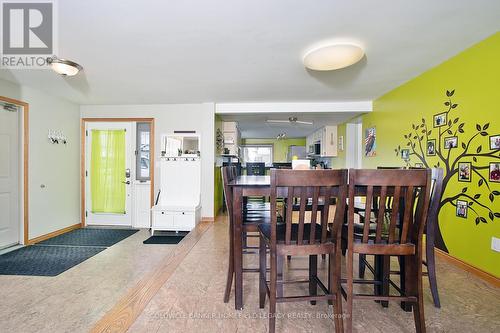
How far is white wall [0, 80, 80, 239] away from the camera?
141 inches

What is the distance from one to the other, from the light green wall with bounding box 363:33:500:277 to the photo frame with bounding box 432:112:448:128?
0.06 meters

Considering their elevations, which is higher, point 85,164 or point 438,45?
point 438,45

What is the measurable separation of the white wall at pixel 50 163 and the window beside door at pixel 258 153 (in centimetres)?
616

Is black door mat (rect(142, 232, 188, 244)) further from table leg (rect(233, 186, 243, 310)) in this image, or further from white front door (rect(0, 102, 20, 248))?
table leg (rect(233, 186, 243, 310))

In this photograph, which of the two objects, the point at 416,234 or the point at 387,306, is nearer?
the point at 416,234

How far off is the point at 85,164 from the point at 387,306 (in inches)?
210

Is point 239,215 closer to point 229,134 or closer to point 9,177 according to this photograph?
point 9,177

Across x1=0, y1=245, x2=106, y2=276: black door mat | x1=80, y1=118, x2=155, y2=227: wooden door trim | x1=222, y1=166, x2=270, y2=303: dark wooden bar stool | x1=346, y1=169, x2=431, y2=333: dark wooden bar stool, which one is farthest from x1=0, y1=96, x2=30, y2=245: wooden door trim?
x1=346, y1=169, x2=431, y2=333: dark wooden bar stool

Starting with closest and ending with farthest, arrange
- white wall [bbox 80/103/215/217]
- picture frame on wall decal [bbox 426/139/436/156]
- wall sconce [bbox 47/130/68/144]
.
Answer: picture frame on wall decal [bbox 426/139/436/156]
wall sconce [bbox 47/130/68/144]
white wall [bbox 80/103/215/217]

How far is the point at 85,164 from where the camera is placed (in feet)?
15.2

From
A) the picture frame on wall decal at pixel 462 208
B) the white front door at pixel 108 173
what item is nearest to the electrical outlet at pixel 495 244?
the picture frame on wall decal at pixel 462 208

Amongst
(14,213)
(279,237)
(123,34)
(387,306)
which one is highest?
(123,34)

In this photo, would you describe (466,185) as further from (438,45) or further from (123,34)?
(123,34)

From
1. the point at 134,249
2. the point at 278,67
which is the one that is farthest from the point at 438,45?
the point at 134,249
